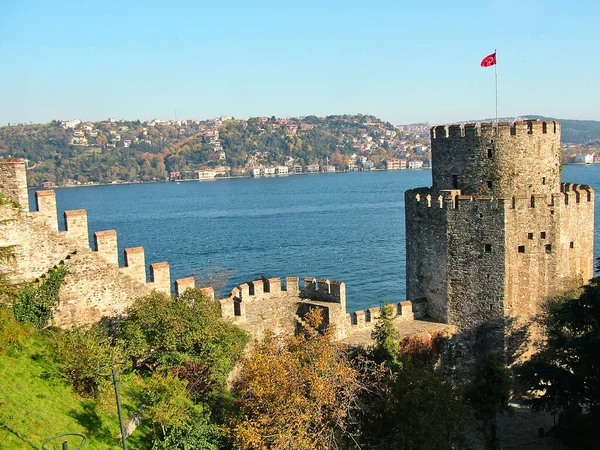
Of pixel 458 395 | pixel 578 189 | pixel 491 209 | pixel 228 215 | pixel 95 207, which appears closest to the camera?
pixel 458 395

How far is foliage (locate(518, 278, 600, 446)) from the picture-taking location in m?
17.2

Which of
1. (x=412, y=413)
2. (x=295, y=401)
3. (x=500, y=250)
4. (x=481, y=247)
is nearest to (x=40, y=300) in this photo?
(x=295, y=401)

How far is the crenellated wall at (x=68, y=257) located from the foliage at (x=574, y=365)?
12485mm

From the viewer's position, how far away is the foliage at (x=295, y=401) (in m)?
13.5

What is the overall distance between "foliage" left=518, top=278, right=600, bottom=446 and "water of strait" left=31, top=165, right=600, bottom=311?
82.7 feet

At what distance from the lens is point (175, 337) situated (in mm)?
16469

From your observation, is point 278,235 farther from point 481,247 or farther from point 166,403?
point 166,403

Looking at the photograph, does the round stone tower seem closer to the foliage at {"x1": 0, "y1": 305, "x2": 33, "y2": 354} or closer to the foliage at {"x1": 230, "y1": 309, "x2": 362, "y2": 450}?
the foliage at {"x1": 230, "y1": 309, "x2": 362, "y2": 450}

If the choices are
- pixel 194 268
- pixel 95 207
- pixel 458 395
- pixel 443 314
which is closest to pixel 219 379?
pixel 458 395

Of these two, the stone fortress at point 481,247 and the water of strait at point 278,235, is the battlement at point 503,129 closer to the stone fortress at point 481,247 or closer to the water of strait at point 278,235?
the stone fortress at point 481,247

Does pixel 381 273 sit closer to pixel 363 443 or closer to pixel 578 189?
pixel 578 189

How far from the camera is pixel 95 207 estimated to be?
127750 millimetres

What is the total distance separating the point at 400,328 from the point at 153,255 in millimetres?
47690

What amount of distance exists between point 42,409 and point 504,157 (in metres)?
16.1
